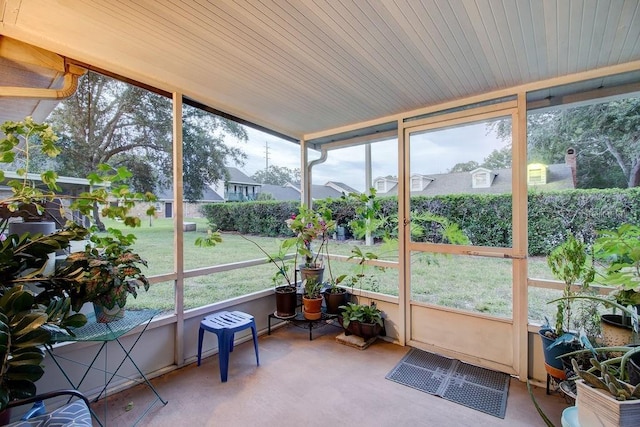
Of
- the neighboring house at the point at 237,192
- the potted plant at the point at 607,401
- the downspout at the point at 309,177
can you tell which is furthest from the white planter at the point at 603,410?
the downspout at the point at 309,177

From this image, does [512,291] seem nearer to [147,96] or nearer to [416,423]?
[416,423]

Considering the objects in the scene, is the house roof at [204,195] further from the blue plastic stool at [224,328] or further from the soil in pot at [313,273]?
the soil in pot at [313,273]

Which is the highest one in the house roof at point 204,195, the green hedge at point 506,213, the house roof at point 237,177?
the house roof at point 237,177

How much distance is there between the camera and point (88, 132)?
2178 millimetres

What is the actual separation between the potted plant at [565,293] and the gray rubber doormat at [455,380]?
42 centimetres

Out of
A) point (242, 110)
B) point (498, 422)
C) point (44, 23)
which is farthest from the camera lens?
point (242, 110)

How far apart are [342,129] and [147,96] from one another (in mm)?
2050

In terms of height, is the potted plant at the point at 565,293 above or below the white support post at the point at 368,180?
below

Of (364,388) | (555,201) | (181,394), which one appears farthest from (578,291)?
(181,394)

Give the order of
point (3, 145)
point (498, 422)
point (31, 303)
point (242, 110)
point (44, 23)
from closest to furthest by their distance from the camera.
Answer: point (31, 303) < point (3, 145) < point (44, 23) < point (498, 422) < point (242, 110)

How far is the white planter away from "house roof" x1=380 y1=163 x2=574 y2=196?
6.73ft

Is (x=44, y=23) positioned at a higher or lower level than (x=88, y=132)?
higher

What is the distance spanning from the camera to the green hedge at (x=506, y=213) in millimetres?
2178

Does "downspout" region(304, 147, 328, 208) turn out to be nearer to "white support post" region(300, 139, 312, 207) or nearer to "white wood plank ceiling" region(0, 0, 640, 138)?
"white support post" region(300, 139, 312, 207)
